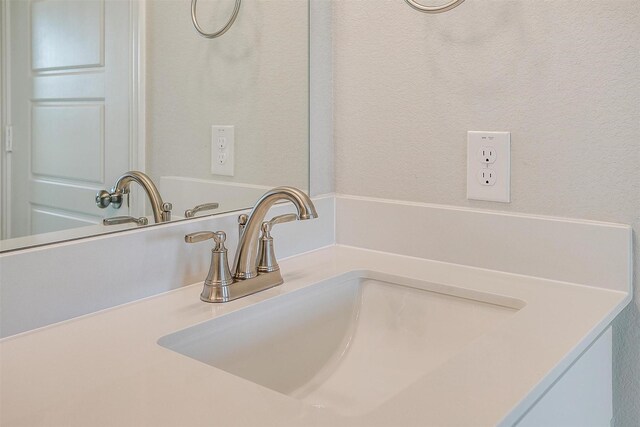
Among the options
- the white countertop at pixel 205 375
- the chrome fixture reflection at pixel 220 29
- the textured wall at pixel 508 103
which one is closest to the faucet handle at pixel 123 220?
the white countertop at pixel 205 375

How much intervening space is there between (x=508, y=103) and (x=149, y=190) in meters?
0.62

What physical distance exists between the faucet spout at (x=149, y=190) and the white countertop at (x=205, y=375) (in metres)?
0.12

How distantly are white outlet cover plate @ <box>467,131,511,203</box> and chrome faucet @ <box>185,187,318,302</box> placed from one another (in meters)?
0.34

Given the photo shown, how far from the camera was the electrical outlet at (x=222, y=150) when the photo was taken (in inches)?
40.8

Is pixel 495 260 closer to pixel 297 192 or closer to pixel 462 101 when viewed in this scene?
pixel 462 101

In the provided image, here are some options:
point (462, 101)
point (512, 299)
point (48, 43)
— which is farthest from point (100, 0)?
point (512, 299)

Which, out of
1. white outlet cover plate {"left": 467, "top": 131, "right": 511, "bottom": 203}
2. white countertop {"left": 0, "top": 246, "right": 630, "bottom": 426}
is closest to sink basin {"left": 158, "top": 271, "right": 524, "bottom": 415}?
white countertop {"left": 0, "top": 246, "right": 630, "bottom": 426}

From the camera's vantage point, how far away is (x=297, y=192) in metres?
0.91

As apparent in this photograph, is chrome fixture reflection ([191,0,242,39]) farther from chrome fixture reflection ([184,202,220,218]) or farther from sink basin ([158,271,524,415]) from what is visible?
sink basin ([158,271,524,415])

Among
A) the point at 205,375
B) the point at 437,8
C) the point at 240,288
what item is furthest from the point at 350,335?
the point at 437,8

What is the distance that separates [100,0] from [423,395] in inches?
25.9

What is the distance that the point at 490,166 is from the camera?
1.06 m

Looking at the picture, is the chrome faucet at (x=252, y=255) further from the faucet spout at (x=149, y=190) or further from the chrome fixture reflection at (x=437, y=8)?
the chrome fixture reflection at (x=437, y=8)

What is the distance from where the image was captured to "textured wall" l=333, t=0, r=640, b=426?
0.94 meters
